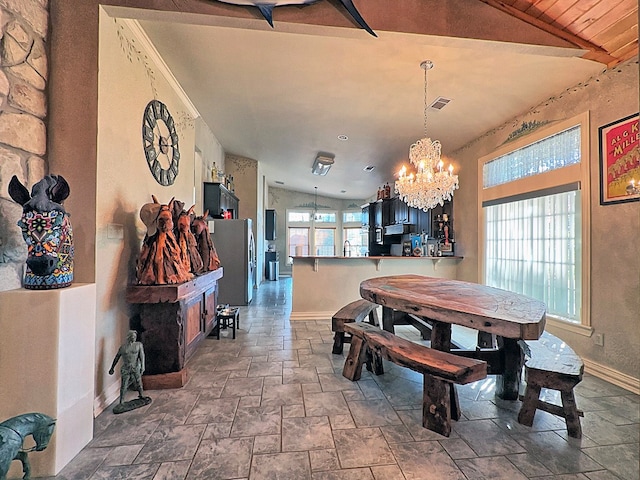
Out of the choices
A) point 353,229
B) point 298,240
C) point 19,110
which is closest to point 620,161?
point 19,110

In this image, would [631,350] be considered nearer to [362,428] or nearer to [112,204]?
[362,428]

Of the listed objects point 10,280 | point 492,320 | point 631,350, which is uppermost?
point 10,280

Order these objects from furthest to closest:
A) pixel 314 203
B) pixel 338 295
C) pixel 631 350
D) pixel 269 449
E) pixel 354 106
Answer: pixel 314 203
pixel 338 295
pixel 354 106
pixel 631 350
pixel 269 449

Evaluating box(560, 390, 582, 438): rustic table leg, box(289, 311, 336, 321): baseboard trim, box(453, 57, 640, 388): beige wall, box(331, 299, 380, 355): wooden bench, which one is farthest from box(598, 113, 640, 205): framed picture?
box(289, 311, 336, 321): baseboard trim

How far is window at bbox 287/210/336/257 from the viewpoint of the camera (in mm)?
11625

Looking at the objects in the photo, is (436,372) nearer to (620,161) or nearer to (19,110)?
(620,161)

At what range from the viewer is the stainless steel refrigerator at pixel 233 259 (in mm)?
5680

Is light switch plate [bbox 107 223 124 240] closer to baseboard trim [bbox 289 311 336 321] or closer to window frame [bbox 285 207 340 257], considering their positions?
baseboard trim [bbox 289 311 336 321]

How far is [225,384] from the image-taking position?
8.30 feet

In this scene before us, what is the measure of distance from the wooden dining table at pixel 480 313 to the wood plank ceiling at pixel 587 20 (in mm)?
2039

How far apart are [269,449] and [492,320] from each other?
1.49 metres

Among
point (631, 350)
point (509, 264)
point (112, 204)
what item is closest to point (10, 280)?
point (112, 204)

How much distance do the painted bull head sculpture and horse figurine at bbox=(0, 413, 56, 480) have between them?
613mm

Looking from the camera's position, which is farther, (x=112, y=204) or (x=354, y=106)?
(x=354, y=106)
